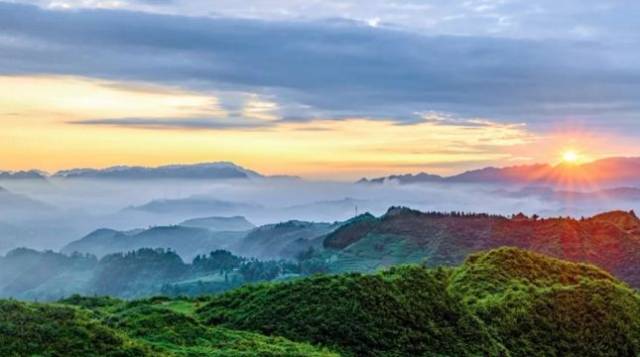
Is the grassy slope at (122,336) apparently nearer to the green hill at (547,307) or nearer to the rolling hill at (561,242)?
the green hill at (547,307)

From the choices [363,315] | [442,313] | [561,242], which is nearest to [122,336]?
[363,315]

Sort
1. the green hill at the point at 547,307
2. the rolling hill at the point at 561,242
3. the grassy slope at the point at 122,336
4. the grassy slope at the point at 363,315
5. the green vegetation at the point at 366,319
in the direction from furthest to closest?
the rolling hill at the point at 561,242 < the green hill at the point at 547,307 < the grassy slope at the point at 363,315 < the green vegetation at the point at 366,319 < the grassy slope at the point at 122,336

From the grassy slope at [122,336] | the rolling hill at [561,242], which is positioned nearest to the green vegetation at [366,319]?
the grassy slope at [122,336]

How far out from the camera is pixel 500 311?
4056 centimetres

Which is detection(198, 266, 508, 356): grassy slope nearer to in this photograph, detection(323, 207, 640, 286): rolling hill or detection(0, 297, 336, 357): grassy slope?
detection(0, 297, 336, 357): grassy slope

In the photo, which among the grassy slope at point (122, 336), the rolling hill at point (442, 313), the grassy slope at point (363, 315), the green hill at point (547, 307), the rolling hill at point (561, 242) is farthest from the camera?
the rolling hill at point (561, 242)

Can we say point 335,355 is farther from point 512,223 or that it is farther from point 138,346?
point 512,223

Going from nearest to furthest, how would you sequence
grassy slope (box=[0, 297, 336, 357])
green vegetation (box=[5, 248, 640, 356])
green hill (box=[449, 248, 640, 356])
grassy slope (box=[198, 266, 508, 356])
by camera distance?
grassy slope (box=[0, 297, 336, 357]) < green vegetation (box=[5, 248, 640, 356]) < grassy slope (box=[198, 266, 508, 356]) < green hill (box=[449, 248, 640, 356])

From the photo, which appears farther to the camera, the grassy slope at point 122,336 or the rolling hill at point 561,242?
the rolling hill at point 561,242

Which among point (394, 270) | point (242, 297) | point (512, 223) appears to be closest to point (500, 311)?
point (394, 270)

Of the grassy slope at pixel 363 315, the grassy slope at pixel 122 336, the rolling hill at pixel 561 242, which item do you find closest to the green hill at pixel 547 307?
the grassy slope at pixel 363 315

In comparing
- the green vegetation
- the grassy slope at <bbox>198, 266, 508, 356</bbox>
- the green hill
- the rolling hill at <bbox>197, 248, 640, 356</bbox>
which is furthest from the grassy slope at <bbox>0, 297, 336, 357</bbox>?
the green hill

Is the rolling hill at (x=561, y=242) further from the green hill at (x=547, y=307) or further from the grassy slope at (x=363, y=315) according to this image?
the grassy slope at (x=363, y=315)

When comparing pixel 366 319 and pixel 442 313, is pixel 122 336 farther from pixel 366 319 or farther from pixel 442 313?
pixel 442 313
